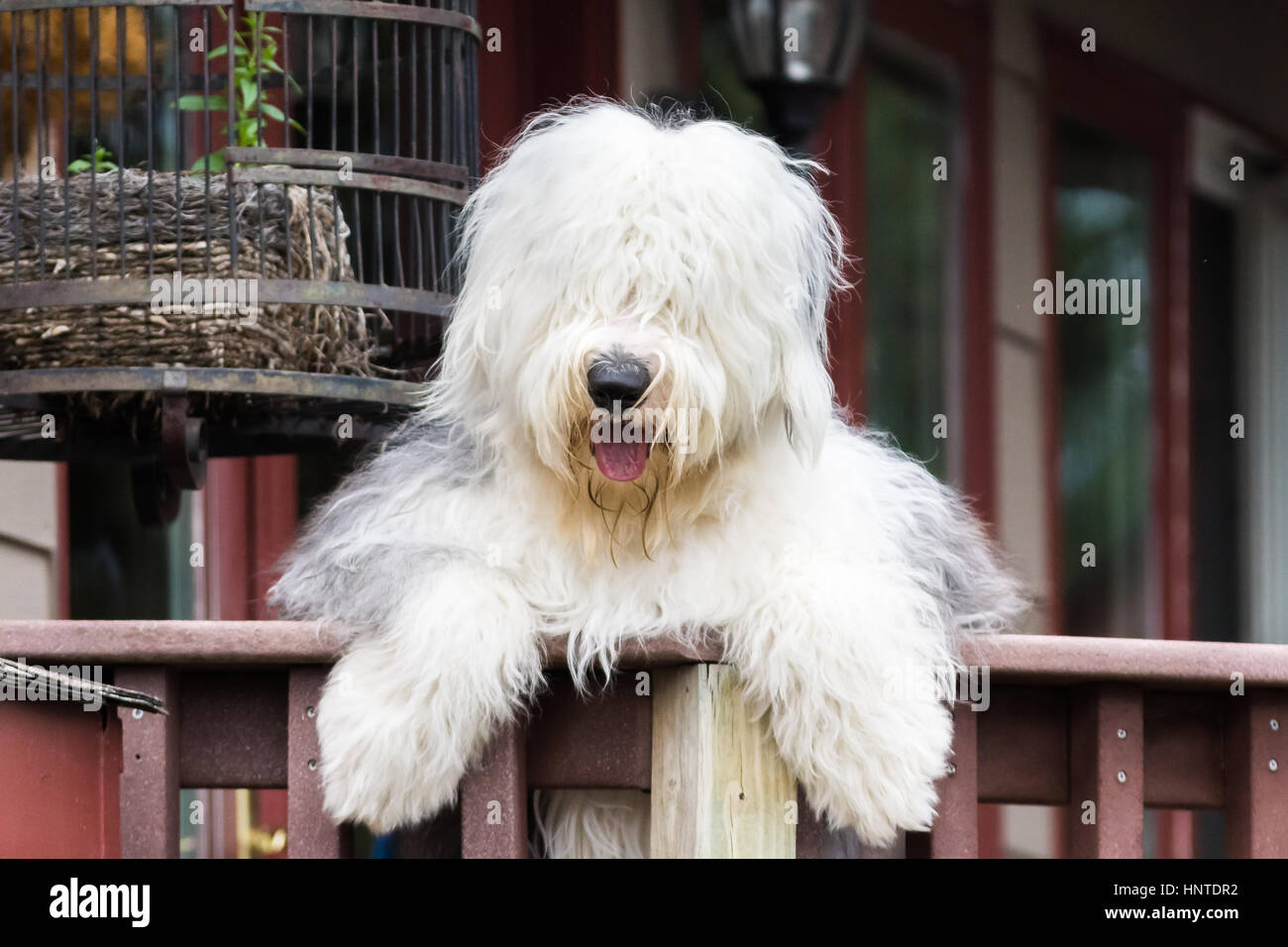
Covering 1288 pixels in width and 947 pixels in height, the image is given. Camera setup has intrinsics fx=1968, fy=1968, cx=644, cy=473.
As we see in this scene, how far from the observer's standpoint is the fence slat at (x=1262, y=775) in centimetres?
249

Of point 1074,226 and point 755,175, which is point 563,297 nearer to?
point 755,175

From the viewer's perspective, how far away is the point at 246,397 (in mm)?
2766

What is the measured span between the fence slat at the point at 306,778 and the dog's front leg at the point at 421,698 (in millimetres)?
40

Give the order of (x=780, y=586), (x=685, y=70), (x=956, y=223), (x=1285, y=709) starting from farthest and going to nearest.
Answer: (x=956, y=223) < (x=685, y=70) < (x=1285, y=709) < (x=780, y=586)

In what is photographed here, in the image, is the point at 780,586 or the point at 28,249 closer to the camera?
the point at 780,586

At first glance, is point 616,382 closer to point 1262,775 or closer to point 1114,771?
point 1114,771

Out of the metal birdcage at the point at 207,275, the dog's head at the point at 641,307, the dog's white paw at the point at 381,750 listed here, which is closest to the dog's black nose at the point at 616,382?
the dog's head at the point at 641,307

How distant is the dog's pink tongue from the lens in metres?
2.26

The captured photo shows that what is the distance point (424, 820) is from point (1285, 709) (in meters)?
1.10

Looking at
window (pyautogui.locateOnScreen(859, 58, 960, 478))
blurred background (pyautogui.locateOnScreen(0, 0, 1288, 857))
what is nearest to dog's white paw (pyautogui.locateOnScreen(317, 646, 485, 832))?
blurred background (pyautogui.locateOnScreen(0, 0, 1288, 857))

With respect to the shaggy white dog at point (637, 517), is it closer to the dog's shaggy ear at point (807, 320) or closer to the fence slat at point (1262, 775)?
the dog's shaggy ear at point (807, 320)

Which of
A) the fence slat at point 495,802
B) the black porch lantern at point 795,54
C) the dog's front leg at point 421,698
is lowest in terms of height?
the fence slat at point 495,802
